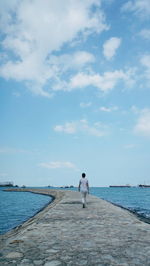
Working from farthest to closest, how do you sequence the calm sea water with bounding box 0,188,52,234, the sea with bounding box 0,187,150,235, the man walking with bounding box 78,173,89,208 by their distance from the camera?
the sea with bounding box 0,187,150,235, the calm sea water with bounding box 0,188,52,234, the man walking with bounding box 78,173,89,208

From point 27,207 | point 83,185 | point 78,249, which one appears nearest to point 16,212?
point 27,207

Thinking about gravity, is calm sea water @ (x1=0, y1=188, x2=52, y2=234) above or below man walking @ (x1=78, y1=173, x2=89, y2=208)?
below

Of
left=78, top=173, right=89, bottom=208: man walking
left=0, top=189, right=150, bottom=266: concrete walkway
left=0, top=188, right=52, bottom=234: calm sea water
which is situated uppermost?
left=78, top=173, right=89, bottom=208: man walking

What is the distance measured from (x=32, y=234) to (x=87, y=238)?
1.48 meters

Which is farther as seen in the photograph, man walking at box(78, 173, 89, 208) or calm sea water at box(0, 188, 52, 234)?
calm sea water at box(0, 188, 52, 234)

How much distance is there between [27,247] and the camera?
4.66m

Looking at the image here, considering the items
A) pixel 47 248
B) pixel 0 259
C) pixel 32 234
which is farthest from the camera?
pixel 32 234

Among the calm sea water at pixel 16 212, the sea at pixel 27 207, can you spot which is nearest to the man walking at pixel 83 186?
the sea at pixel 27 207

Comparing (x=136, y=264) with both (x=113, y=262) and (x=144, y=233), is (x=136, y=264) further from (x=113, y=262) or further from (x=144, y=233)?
(x=144, y=233)

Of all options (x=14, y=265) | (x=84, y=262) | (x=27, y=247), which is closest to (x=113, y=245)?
(x=84, y=262)

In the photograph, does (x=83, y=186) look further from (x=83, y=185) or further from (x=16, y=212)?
(x=16, y=212)

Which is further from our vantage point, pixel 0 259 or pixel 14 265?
pixel 0 259

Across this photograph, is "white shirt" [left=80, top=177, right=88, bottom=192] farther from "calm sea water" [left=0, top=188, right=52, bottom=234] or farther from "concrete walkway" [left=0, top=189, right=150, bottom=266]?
"concrete walkway" [left=0, top=189, right=150, bottom=266]

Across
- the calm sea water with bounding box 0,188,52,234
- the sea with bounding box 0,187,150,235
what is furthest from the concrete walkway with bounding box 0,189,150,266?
the calm sea water with bounding box 0,188,52,234
